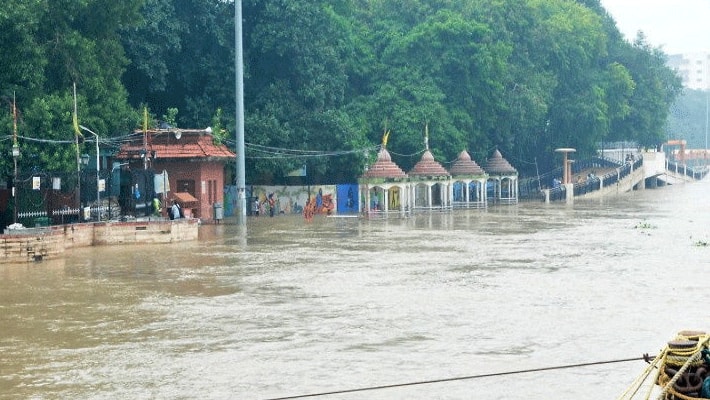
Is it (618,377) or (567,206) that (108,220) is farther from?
(567,206)

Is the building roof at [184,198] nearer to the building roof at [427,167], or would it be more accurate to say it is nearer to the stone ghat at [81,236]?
the stone ghat at [81,236]

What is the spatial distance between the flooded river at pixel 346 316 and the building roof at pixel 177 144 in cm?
915

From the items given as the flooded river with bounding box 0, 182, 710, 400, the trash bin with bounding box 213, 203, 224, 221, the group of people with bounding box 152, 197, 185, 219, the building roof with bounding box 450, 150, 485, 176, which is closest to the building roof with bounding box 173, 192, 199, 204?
the trash bin with bounding box 213, 203, 224, 221

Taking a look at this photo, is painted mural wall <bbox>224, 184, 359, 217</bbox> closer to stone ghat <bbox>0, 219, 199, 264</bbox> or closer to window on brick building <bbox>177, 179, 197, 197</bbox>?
window on brick building <bbox>177, 179, 197, 197</bbox>

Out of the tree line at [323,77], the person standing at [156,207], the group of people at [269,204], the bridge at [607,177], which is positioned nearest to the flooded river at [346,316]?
the person standing at [156,207]

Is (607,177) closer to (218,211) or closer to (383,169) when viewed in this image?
(383,169)

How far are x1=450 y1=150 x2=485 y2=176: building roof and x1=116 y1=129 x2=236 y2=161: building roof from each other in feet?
55.6

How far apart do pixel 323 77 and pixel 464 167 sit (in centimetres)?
972

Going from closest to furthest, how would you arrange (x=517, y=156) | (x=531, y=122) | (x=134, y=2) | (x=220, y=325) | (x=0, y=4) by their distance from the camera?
1. (x=220, y=325)
2. (x=0, y=4)
3. (x=134, y=2)
4. (x=531, y=122)
5. (x=517, y=156)

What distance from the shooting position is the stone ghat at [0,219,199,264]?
30.4m

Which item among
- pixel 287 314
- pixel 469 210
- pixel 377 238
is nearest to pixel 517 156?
pixel 469 210

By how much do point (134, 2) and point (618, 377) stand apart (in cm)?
3121

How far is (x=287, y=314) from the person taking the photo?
21.1m

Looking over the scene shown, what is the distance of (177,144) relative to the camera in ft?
155
